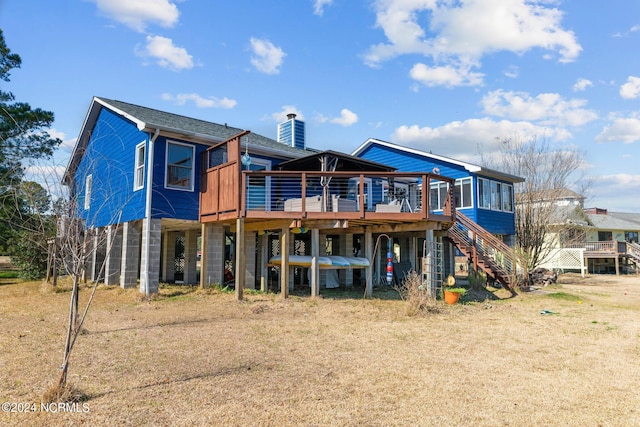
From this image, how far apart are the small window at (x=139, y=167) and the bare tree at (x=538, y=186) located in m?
17.8

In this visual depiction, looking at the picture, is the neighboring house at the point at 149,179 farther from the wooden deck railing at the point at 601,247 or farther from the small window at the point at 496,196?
the wooden deck railing at the point at 601,247

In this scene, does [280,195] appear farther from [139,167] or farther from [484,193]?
[484,193]

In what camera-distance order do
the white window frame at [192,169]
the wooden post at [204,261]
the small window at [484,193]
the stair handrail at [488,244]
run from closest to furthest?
the white window frame at [192,169], the wooden post at [204,261], the stair handrail at [488,244], the small window at [484,193]

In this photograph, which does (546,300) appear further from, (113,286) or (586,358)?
(113,286)

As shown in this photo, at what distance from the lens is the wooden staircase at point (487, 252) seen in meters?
14.3

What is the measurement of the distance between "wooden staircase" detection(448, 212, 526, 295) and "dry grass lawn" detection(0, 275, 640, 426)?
3956mm

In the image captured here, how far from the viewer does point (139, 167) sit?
13.7 meters

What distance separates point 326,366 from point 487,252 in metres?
13.3

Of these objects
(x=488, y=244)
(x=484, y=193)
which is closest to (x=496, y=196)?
(x=484, y=193)

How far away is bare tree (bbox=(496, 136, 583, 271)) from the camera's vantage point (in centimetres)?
2108

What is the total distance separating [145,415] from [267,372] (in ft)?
5.49

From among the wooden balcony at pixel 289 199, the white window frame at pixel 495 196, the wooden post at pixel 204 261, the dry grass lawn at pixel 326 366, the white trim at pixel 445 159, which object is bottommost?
the dry grass lawn at pixel 326 366

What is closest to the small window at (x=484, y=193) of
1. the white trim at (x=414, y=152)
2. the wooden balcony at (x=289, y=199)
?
the white trim at (x=414, y=152)

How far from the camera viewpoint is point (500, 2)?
10.9 m
